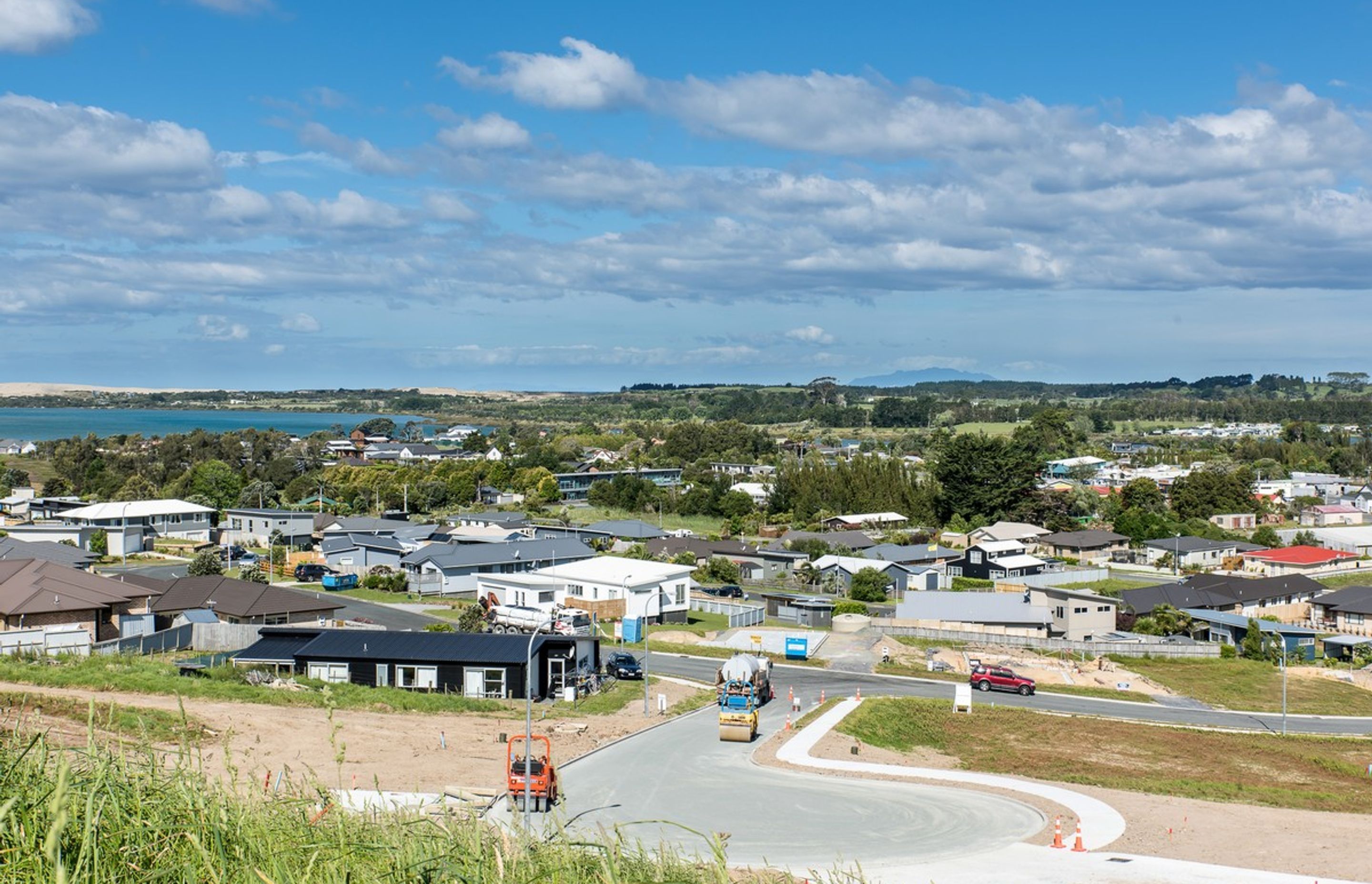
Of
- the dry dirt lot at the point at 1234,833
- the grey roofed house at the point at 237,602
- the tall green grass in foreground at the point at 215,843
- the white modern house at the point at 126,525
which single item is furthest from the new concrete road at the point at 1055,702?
the white modern house at the point at 126,525

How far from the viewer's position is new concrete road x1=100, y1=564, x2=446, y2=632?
191 ft

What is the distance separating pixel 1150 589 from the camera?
69750 millimetres

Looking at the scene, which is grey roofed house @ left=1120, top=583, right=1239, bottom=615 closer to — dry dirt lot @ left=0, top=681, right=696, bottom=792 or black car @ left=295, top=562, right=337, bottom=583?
dry dirt lot @ left=0, top=681, right=696, bottom=792

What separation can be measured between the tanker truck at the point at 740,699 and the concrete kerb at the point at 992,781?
4.46ft

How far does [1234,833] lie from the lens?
25531 mm

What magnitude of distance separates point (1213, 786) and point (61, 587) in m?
46.9

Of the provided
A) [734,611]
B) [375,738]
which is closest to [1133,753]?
[375,738]

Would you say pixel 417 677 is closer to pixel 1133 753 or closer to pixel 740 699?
pixel 740 699

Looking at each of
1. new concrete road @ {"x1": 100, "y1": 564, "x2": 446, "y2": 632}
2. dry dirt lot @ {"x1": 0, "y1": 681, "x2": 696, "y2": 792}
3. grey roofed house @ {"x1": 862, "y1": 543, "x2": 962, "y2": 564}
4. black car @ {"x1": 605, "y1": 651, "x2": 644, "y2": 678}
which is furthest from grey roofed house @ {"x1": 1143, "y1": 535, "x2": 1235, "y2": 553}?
dry dirt lot @ {"x1": 0, "y1": 681, "x2": 696, "y2": 792}

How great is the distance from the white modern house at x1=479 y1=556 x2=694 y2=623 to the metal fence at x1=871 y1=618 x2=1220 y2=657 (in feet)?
39.3

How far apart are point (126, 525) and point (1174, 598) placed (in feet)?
249

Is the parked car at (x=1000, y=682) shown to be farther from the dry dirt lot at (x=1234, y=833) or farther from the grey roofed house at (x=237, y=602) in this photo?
the grey roofed house at (x=237, y=602)

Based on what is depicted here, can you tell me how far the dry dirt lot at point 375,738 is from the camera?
2748 cm

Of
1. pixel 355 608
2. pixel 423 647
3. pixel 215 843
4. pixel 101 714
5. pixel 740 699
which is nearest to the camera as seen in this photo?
pixel 215 843
